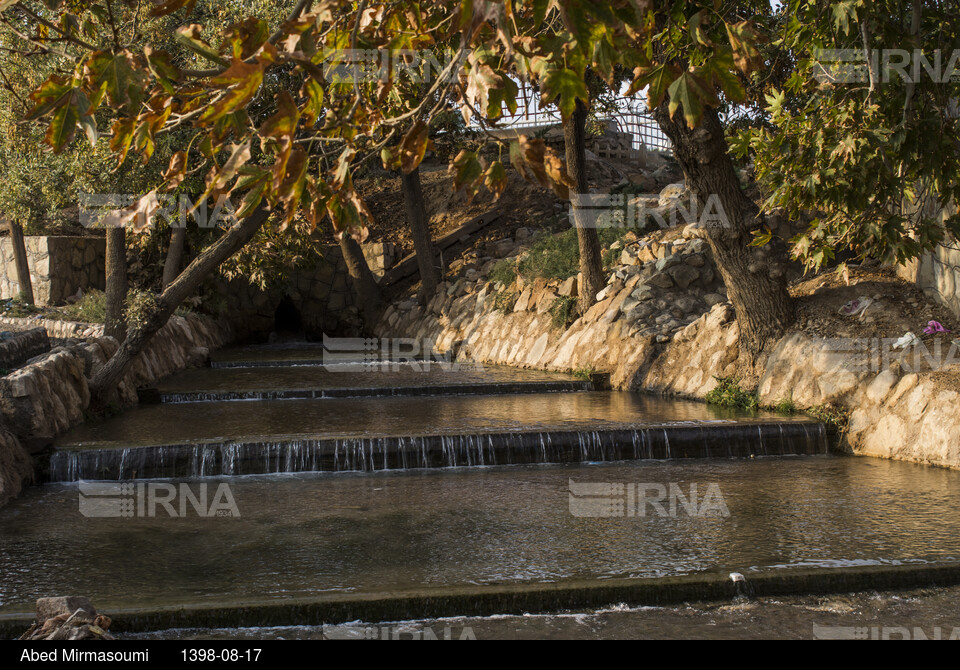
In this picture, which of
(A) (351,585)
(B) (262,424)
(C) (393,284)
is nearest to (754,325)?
(B) (262,424)

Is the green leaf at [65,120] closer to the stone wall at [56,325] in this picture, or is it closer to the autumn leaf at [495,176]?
the autumn leaf at [495,176]

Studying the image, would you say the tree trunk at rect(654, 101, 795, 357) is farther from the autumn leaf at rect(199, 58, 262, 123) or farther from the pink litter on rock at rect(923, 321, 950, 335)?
the autumn leaf at rect(199, 58, 262, 123)

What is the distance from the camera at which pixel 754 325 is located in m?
12.8

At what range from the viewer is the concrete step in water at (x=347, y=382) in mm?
14625

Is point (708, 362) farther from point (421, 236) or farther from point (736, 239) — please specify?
point (421, 236)

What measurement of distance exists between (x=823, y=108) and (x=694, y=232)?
8.24 meters

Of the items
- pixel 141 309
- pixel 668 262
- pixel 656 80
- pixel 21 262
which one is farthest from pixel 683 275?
pixel 21 262

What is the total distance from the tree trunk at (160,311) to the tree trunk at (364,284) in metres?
12.1

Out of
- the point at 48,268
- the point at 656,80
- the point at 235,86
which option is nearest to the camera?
the point at 235,86

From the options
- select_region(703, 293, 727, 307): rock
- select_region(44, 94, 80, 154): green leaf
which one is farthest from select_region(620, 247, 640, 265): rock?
select_region(44, 94, 80, 154): green leaf

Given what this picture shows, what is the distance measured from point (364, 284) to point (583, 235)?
10059 mm

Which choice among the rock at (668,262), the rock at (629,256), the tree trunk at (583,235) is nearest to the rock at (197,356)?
the tree trunk at (583,235)

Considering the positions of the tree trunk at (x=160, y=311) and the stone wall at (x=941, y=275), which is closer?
the stone wall at (x=941, y=275)

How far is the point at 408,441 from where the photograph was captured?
1007cm
